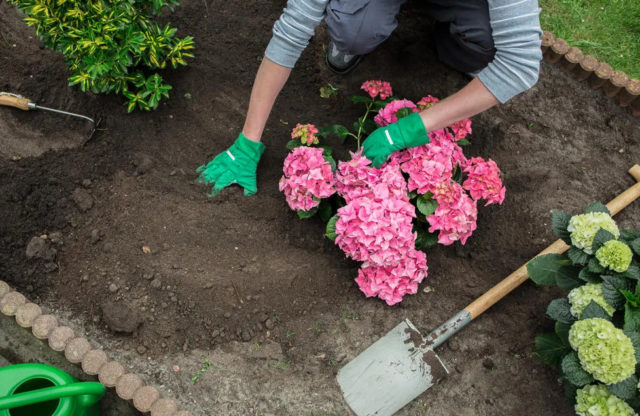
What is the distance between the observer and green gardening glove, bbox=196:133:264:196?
2.27 m

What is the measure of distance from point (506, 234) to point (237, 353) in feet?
4.54

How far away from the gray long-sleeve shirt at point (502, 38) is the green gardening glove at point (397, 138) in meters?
0.32

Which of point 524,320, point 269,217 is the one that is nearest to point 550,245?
point 524,320

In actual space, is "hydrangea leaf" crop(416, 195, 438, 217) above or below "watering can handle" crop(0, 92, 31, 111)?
above

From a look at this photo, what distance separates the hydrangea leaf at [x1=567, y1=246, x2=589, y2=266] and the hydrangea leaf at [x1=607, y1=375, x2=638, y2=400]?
412mm

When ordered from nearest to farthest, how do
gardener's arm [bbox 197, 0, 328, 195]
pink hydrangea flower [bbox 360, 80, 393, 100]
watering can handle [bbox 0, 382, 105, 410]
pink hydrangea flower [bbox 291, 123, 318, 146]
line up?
watering can handle [bbox 0, 382, 105, 410]
gardener's arm [bbox 197, 0, 328, 195]
pink hydrangea flower [bbox 291, 123, 318, 146]
pink hydrangea flower [bbox 360, 80, 393, 100]

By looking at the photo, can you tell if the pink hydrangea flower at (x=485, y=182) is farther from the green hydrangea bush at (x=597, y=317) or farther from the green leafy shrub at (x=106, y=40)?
the green leafy shrub at (x=106, y=40)

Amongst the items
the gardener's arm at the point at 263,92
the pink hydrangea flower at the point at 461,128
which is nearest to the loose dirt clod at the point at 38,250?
the gardener's arm at the point at 263,92

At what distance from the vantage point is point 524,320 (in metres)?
2.17

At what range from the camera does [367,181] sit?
79.5 inches

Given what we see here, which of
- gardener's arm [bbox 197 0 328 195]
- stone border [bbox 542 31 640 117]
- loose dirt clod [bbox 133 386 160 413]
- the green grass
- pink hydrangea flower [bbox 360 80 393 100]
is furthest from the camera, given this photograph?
the green grass

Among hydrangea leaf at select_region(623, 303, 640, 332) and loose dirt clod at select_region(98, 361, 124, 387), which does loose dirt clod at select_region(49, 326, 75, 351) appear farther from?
hydrangea leaf at select_region(623, 303, 640, 332)

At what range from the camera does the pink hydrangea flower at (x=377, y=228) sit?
74.2 inches

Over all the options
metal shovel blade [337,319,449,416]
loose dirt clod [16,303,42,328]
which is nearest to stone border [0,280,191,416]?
loose dirt clod [16,303,42,328]
